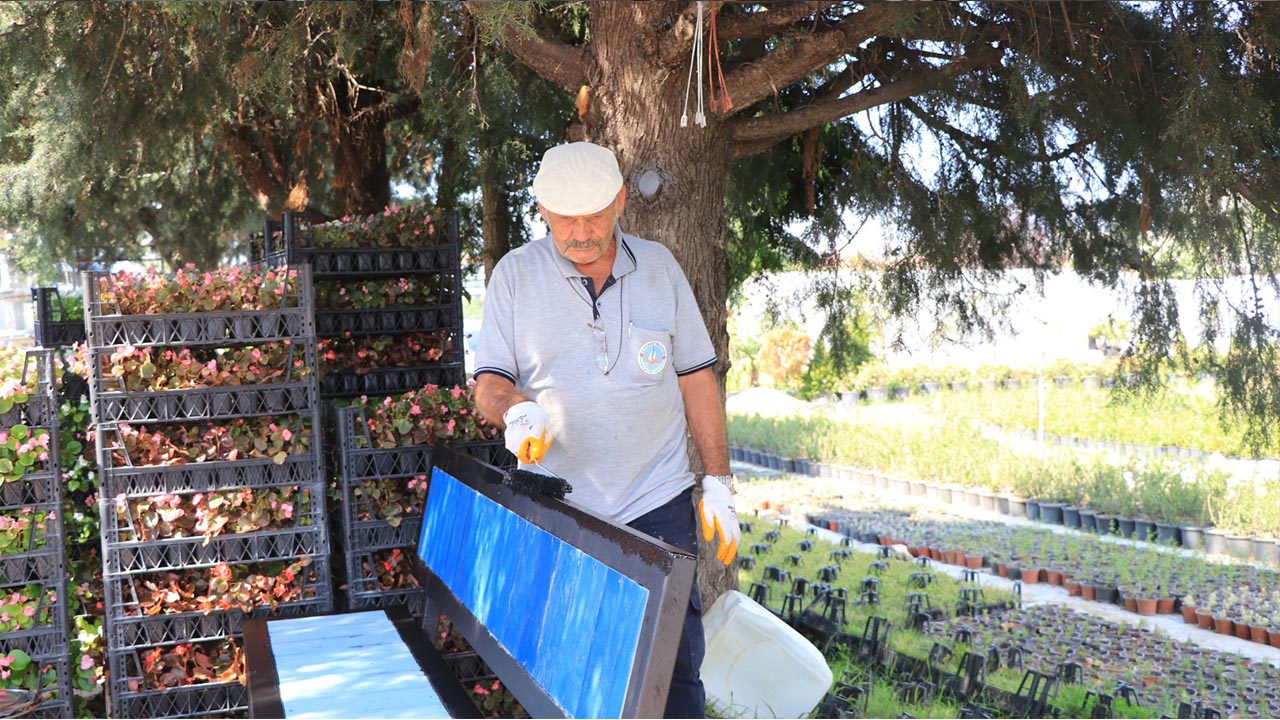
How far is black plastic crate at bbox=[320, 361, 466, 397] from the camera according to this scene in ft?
18.1

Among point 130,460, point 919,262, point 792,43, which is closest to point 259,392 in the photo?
point 130,460

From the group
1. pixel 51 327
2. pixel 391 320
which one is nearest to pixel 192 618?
pixel 391 320

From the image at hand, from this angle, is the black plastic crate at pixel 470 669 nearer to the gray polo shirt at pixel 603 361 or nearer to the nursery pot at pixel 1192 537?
the gray polo shirt at pixel 603 361

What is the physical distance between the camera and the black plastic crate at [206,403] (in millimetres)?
3807

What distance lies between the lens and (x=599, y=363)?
281 cm

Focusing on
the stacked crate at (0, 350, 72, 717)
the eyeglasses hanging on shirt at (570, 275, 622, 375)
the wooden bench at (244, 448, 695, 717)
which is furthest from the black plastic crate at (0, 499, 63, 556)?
the eyeglasses hanging on shirt at (570, 275, 622, 375)

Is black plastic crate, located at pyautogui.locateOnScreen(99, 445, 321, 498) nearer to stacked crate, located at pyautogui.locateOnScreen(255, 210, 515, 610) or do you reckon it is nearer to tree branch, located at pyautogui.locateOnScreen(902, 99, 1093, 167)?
stacked crate, located at pyautogui.locateOnScreen(255, 210, 515, 610)

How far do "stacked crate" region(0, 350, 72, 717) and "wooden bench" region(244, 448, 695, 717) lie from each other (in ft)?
2.33

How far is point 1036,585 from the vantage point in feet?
23.7

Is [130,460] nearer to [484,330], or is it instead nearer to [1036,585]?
[484,330]

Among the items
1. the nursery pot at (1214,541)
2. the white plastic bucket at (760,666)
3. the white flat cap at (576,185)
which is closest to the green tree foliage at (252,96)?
the white flat cap at (576,185)

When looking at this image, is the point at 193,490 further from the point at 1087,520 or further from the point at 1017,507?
the point at 1017,507

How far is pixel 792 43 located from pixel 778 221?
242cm

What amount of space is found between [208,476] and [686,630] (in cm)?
205
